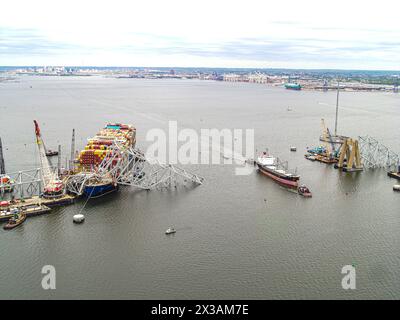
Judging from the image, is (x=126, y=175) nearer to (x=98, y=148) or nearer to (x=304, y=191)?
(x=98, y=148)

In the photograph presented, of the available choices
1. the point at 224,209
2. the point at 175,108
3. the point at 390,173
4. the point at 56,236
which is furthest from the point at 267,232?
the point at 175,108

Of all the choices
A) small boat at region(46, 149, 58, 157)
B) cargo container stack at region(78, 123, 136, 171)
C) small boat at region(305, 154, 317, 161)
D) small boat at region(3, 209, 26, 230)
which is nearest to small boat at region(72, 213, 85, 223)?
small boat at region(3, 209, 26, 230)

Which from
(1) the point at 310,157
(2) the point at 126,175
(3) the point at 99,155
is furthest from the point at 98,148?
(1) the point at 310,157

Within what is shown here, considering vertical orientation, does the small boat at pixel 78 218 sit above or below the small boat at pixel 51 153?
below

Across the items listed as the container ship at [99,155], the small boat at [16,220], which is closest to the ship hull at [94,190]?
the container ship at [99,155]

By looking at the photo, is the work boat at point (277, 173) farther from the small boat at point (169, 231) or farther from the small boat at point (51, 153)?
the small boat at point (51, 153)

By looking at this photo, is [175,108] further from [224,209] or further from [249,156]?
[224,209]
